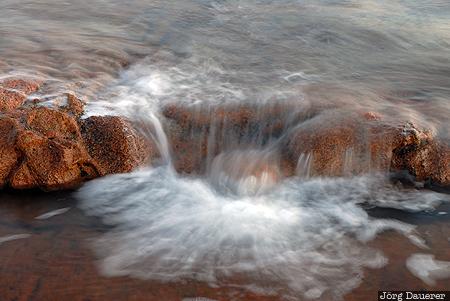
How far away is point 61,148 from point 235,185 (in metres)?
2.00

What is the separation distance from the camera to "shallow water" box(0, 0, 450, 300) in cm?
410

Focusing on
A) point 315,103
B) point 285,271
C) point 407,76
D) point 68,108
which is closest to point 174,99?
point 68,108

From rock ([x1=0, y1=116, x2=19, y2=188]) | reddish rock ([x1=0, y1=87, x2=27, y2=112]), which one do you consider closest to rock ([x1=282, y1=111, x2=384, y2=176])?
rock ([x1=0, y1=116, x2=19, y2=188])

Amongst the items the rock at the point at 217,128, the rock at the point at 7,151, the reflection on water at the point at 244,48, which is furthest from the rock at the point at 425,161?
the rock at the point at 7,151

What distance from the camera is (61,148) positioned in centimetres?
522

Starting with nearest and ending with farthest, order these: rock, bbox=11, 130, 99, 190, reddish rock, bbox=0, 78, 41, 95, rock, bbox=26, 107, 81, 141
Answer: rock, bbox=11, 130, 99, 190, rock, bbox=26, 107, 81, 141, reddish rock, bbox=0, 78, 41, 95

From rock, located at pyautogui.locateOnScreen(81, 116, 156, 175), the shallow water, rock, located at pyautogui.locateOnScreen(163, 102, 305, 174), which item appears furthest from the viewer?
rock, located at pyautogui.locateOnScreen(163, 102, 305, 174)

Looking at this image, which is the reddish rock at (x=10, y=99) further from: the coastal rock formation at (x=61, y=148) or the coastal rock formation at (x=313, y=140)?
the coastal rock formation at (x=313, y=140)

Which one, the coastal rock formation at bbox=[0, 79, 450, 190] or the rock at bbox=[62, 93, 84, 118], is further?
the rock at bbox=[62, 93, 84, 118]

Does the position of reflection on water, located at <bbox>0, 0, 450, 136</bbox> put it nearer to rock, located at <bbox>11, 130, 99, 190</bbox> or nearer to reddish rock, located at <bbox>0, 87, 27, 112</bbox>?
reddish rock, located at <bbox>0, 87, 27, 112</bbox>

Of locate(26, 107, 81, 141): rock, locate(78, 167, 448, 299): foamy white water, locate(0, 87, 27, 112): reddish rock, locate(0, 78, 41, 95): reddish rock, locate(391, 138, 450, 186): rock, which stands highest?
locate(0, 78, 41, 95): reddish rock

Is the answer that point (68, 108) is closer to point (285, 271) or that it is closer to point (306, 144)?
point (306, 144)

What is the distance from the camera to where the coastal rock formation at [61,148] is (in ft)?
17.0

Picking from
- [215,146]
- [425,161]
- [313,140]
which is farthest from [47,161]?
[425,161]
